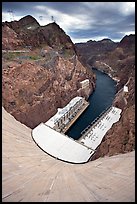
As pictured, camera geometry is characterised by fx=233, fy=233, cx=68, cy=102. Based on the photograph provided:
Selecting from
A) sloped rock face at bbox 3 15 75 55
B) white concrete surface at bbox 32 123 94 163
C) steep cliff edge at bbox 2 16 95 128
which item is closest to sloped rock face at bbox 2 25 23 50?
steep cliff edge at bbox 2 16 95 128

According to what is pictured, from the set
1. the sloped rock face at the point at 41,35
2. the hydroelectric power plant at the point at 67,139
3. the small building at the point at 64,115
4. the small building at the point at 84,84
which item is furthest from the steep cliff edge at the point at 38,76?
the hydroelectric power plant at the point at 67,139

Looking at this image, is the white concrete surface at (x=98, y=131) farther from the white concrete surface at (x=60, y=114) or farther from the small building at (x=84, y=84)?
the small building at (x=84, y=84)

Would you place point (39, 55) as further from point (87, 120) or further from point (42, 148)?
point (42, 148)

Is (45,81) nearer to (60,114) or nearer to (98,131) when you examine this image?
(60,114)

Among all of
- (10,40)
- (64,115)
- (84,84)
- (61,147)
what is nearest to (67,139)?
(61,147)

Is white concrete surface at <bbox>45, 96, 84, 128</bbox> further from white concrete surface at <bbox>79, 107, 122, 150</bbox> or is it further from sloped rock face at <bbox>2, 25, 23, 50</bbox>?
sloped rock face at <bbox>2, 25, 23, 50</bbox>

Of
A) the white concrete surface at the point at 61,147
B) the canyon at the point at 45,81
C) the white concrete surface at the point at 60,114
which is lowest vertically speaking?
the white concrete surface at the point at 61,147
